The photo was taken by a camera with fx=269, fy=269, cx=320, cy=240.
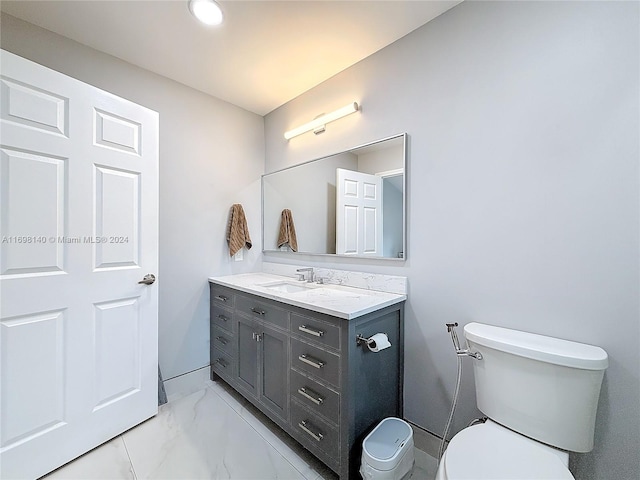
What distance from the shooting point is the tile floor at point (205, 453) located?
1356 mm

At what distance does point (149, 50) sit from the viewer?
174cm

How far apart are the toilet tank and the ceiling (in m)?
1.68

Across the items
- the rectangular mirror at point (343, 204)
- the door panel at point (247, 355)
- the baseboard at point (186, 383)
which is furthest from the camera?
the baseboard at point (186, 383)

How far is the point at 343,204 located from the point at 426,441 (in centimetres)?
152

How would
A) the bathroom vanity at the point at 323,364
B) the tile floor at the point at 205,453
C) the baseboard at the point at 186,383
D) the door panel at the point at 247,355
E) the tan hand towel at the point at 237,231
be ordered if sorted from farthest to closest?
1. the tan hand towel at the point at 237,231
2. the baseboard at the point at 186,383
3. the door panel at the point at 247,355
4. the tile floor at the point at 205,453
5. the bathroom vanity at the point at 323,364

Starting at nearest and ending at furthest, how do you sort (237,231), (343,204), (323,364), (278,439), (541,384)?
1. (541,384)
2. (323,364)
3. (278,439)
4. (343,204)
5. (237,231)

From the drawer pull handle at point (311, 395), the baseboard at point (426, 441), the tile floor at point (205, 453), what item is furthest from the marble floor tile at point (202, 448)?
the baseboard at point (426, 441)

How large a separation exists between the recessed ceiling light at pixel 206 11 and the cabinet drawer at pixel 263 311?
64.1 inches

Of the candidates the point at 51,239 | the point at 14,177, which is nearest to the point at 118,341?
the point at 51,239

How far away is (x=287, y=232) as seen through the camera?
2408 millimetres

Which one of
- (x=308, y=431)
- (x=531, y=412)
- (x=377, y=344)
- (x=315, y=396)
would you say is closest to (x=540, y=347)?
(x=531, y=412)

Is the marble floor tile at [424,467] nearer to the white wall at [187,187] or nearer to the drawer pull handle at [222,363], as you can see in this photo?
the drawer pull handle at [222,363]

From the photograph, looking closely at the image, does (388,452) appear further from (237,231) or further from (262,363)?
(237,231)

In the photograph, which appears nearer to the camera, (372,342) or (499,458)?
(499,458)
